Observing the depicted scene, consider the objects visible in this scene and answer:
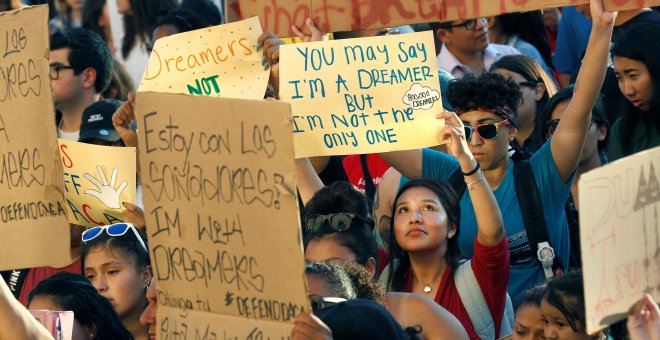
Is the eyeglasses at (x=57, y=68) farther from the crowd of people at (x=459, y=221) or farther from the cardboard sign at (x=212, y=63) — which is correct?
the cardboard sign at (x=212, y=63)

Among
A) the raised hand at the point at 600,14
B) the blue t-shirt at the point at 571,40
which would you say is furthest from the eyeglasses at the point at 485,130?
the blue t-shirt at the point at 571,40

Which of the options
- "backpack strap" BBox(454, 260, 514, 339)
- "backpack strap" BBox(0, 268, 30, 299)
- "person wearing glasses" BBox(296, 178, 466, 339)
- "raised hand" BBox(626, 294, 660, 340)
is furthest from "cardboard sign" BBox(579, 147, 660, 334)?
"backpack strap" BBox(0, 268, 30, 299)

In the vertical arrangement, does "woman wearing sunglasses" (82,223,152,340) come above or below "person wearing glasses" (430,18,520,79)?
below

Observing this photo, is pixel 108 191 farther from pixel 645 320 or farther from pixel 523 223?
pixel 645 320

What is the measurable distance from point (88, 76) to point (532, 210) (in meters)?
3.23

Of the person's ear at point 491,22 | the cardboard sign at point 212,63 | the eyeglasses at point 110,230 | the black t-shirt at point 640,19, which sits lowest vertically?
the eyeglasses at point 110,230

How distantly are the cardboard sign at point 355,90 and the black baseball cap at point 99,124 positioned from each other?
1690 mm

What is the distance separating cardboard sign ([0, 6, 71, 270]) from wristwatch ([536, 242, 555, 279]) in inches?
74.0

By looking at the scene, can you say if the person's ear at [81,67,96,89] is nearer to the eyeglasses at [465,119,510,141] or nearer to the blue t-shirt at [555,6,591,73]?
the blue t-shirt at [555,6,591,73]

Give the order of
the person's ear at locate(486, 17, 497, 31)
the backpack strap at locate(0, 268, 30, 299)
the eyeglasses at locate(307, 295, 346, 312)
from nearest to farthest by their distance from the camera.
→ the eyeglasses at locate(307, 295, 346, 312), the backpack strap at locate(0, 268, 30, 299), the person's ear at locate(486, 17, 497, 31)

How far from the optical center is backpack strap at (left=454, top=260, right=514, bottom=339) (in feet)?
15.7

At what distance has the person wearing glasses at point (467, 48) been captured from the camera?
7402mm

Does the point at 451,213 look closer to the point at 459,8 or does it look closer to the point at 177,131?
the point at 459,8

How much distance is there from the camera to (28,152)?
13.2 ft
